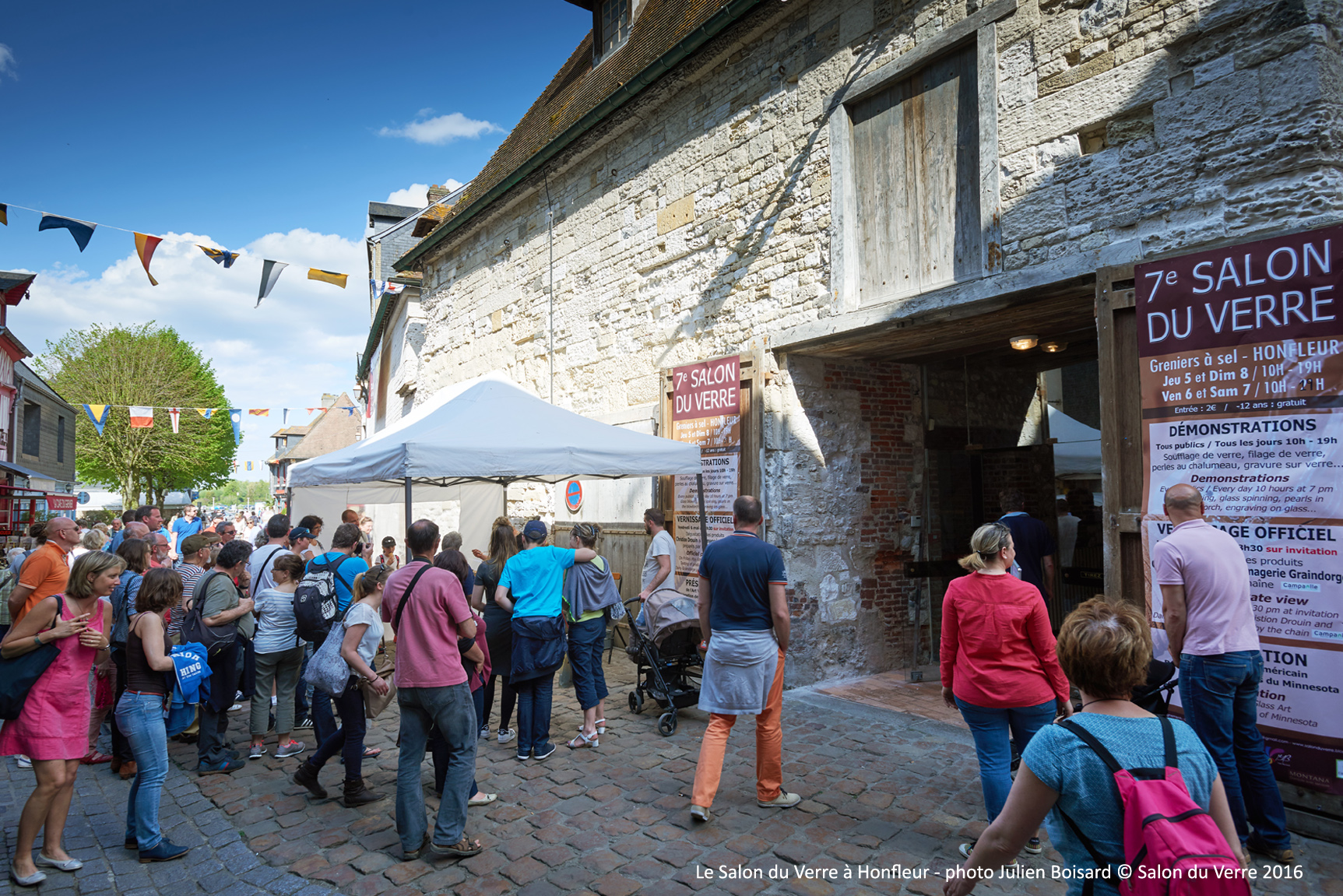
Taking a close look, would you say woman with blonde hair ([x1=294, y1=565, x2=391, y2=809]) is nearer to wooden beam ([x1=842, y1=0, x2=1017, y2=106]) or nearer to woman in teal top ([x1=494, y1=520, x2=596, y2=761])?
woman in teal top ([x1=494, y1=520, x2=596, y2=761])

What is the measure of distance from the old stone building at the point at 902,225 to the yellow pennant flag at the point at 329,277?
298cm

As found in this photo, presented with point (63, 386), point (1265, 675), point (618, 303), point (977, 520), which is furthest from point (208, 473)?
point (1265, 675)

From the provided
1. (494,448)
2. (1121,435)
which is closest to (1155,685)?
(1121,435)

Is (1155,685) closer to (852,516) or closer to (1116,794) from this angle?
(1116,794)

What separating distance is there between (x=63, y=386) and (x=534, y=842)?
35519 millimetres

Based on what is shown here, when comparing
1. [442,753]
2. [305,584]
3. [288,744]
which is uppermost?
[305,584]

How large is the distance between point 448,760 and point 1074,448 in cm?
678

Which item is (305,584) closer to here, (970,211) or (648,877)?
(648,877)

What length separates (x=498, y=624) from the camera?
532cm

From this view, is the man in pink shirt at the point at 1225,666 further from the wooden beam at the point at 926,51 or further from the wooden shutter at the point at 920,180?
the wooden beam at the point at 926,51

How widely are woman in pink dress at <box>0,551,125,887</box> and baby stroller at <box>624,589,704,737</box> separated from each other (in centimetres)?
329

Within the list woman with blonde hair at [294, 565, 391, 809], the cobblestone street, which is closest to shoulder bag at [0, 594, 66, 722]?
the cobblestone street

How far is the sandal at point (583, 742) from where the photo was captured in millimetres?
5191

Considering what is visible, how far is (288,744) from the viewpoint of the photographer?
17.1ft
